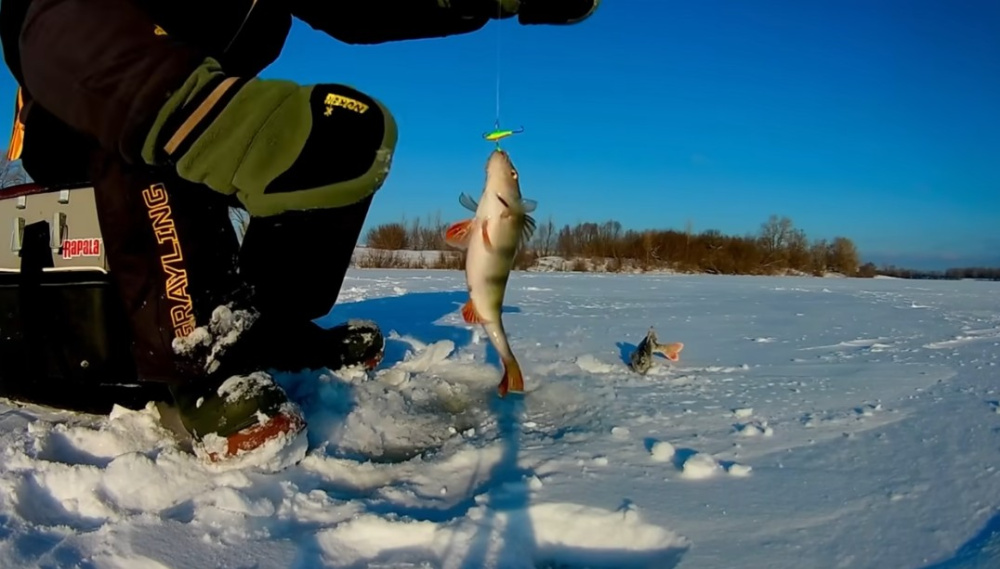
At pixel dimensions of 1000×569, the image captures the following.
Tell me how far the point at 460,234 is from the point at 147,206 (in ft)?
2.97

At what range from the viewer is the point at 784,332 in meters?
3.65

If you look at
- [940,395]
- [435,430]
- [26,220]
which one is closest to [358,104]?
[435,430]

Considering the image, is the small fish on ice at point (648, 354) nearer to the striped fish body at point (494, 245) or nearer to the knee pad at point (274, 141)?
the striped fish body at point (494, 245)

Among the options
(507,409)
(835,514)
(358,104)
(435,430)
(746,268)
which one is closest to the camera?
(835,514)

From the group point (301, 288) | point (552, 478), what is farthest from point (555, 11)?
point (552, 478)

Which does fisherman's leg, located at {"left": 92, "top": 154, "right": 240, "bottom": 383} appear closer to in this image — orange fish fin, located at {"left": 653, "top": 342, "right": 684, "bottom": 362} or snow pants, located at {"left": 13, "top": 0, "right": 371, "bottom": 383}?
snow pants, located at {"left": 13, "top": 0, "right": 371, "bottom": 383}

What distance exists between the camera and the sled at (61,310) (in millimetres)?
1691

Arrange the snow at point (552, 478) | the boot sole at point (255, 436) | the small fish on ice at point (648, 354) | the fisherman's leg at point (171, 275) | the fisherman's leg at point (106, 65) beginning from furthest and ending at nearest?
the small fish on ice at point (648, 354), the fisherman's leg at point (171, 275), the boot sole at point (255, 436), the fisherman's leg at point (106, 65), the snow at point (552, 478)

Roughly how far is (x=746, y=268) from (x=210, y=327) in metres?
25.6

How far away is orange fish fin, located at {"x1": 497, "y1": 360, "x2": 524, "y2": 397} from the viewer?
80.0 inches

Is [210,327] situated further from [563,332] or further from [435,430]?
[563,332]

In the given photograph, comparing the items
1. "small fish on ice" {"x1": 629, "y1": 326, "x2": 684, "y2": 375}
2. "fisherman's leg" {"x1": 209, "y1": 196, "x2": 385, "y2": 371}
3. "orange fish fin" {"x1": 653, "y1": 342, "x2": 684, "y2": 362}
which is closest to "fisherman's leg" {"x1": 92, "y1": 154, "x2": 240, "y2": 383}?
"fisherman's leg" {"x1": 209, "y1": 196, "x2": 385, "y2": 371}

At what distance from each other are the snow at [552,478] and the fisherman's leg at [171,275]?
14 cm

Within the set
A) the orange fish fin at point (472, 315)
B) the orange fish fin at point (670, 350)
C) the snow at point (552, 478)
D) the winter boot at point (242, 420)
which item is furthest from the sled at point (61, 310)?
the orange fish fin at point (670, 350)
